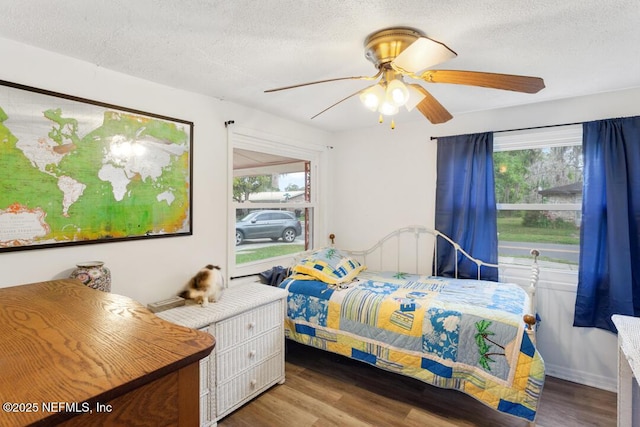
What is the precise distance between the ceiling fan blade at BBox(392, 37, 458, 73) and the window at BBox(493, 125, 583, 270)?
1853mm

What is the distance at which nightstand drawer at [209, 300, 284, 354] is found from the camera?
6.72 feet

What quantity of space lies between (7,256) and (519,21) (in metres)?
2.76

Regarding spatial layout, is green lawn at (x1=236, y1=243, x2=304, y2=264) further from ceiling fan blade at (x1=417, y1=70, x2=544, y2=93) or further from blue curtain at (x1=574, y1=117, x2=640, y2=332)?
blue curtain at (x1=574, y1=117, x2=640, y2=332)

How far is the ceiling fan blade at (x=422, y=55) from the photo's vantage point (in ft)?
4.21

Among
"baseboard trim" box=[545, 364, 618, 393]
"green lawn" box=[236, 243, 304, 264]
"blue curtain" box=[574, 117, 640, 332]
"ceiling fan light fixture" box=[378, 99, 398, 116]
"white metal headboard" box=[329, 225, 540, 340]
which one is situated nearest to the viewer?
"ceiling fan light fixture" box=[378, 99, 398, 116]

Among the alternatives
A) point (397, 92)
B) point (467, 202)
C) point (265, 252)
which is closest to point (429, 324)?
point (467, 202)

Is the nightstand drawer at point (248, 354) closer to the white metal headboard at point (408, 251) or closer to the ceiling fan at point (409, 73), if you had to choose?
the white metal headboard at point (408, 251)

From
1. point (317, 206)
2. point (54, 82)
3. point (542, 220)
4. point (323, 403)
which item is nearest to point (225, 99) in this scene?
point (54, 82)

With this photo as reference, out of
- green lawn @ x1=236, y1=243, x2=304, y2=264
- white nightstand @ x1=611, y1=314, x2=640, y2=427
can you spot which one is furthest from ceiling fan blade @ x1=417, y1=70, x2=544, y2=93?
green lawn @ x1=236, y1=243, x2=304, y2=264

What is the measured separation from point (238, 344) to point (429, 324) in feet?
4.21

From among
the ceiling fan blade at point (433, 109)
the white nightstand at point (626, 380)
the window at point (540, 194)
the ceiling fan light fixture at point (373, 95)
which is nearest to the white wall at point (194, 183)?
the ceiling fan light fixture at point (373, 95)

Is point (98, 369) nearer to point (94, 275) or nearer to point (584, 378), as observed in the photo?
point (94, 275)

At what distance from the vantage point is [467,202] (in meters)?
2.96

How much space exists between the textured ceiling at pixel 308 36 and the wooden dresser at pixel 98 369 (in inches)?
50.9
